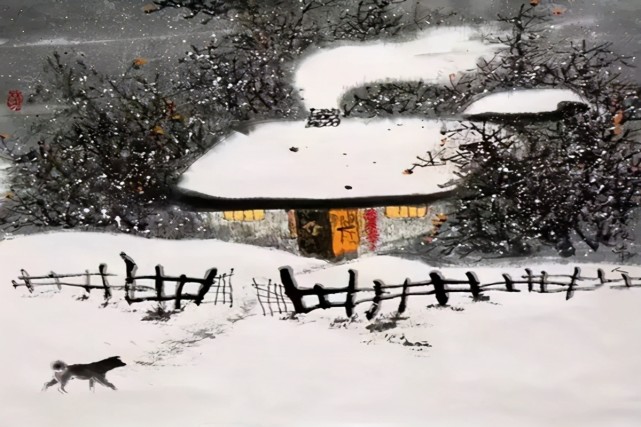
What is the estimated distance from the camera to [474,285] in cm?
98

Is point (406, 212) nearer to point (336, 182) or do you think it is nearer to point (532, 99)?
point (336, 182)

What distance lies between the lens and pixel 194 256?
100 centimetres

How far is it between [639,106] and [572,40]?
0.56 ft

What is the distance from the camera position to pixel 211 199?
99cm

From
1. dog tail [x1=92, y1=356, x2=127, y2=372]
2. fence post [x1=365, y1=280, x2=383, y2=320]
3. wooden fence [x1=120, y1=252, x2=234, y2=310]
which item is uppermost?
wooden fence [x1=120, y1=252, x2=234, y2=310]

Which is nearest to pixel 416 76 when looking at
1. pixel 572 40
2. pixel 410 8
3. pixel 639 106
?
pixel 410 8

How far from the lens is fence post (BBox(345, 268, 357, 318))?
38.7 inches

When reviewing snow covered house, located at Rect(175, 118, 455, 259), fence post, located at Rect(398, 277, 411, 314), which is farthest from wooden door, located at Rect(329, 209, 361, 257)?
fence post, located at Rect(398, 277, 411, 314)

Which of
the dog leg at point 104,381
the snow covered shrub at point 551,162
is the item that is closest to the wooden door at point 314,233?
the snow covered shrub at point 551,162

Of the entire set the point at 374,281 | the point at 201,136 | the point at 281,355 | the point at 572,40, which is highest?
the point at 572,40

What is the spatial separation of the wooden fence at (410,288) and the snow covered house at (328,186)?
0.23 ft

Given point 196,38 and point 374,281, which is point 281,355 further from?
point 196,38

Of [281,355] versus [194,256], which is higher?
[194,256]

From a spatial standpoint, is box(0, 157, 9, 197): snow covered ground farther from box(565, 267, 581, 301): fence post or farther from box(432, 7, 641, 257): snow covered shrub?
Answer: box(565, 267, 581, 301): fence post
